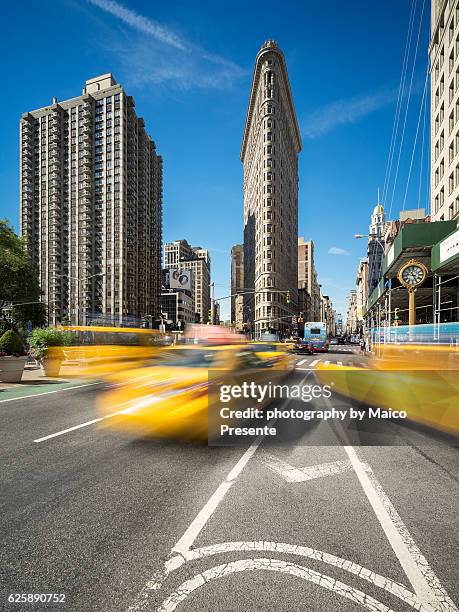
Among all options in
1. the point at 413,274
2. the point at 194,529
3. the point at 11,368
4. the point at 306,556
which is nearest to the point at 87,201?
the point at 11,368

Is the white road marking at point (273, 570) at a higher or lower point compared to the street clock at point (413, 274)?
lower

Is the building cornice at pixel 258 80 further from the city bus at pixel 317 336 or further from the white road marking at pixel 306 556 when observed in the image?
the white road marking at pixel 306 556

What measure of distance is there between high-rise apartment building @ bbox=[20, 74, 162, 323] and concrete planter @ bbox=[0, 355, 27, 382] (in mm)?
86794

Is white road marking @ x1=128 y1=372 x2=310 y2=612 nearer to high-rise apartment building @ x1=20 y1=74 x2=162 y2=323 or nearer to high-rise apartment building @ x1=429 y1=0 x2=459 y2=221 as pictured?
high-rise apartment building @ x1=429 y1=0 x2=459 y2=221

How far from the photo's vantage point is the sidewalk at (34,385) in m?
11.0

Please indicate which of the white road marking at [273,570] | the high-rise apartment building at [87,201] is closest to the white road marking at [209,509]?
the white road marking at [273,570]

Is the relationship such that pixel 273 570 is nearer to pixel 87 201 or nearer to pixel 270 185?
pixel 270 185

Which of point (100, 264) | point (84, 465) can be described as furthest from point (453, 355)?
point (100, 264)

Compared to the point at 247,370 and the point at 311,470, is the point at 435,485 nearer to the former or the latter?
the point at 311,470

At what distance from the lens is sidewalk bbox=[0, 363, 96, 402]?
11016 mm

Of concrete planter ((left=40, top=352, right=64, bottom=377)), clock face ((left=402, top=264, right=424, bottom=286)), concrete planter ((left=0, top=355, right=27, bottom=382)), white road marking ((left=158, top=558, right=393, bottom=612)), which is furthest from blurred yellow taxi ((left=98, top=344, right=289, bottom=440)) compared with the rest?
clock face ((left=402, top=264, right=424, bottom=286))

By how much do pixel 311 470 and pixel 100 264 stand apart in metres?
107

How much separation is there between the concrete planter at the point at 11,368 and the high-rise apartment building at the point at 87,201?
3417 inches

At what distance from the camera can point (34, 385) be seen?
12836 mm
